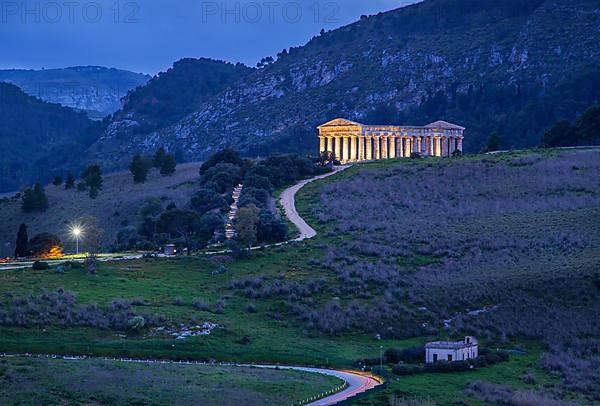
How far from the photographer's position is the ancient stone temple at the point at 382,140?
17475 cm

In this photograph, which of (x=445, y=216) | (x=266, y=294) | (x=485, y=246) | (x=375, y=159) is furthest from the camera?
(x=375, y=159)

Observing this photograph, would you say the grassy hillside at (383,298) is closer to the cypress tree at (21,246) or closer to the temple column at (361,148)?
the cypress tree at (21,246)

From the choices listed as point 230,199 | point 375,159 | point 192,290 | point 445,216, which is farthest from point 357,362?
point 375,159

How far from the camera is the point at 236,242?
104 m

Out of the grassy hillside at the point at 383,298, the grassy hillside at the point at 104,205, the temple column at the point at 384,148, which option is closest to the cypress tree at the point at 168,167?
the grassy hillside at the point at 104,205

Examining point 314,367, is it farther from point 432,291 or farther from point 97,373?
point 432,291

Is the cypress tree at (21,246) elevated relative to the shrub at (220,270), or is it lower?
elevated

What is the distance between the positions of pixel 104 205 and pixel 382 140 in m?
45.3

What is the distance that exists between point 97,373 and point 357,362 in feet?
59.9

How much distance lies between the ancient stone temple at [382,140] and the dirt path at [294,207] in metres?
12.2

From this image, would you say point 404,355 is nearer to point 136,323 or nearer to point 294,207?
point 136,323

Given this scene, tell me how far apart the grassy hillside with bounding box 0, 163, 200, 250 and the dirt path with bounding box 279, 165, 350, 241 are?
11.8 meters

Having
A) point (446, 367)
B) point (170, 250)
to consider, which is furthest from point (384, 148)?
point (446, 367)

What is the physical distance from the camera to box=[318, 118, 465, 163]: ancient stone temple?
175 meters
